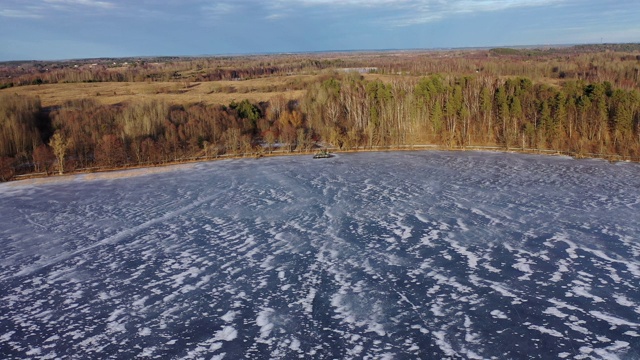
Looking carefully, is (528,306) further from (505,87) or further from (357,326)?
(505,87)

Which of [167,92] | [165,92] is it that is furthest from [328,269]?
[165,92]

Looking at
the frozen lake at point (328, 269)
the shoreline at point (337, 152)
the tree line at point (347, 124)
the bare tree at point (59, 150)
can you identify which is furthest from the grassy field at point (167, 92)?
the frozen lake at point (328, 269)

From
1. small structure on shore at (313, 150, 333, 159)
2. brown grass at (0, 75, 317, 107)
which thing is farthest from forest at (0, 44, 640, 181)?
brown grass at (0, 75, 317, 107)

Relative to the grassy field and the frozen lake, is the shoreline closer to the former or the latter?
the frozen lake

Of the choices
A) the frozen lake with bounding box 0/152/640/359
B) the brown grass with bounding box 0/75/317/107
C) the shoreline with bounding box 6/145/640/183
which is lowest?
the frozen lake with bounding box 0/152/640/359

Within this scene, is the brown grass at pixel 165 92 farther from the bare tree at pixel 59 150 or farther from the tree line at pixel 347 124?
the bare tree at pixel 59 150

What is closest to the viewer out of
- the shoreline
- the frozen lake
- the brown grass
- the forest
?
the frozen lake

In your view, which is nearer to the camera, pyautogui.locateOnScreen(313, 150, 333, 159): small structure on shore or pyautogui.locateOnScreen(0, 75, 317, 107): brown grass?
pyautogui.locateOnScreen(313, 150, 333, 159): small structure on shore
